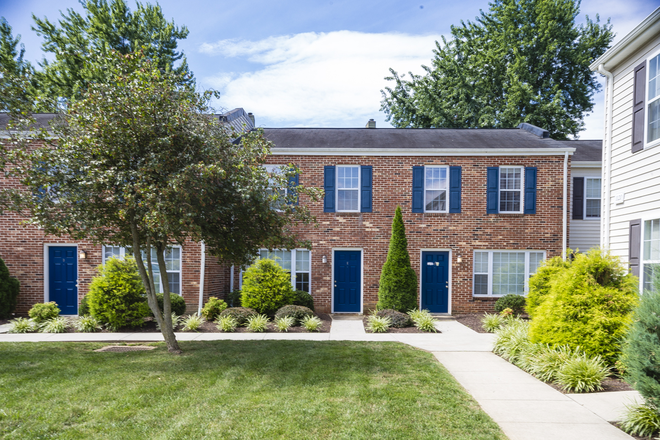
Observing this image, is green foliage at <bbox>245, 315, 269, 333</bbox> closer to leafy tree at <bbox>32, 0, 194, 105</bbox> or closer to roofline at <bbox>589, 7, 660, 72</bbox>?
roofline at <bbox>589, 7, 660, 72</bbox>

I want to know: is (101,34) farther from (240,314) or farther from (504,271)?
(504,271)

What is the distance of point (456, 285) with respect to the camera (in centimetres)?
1270

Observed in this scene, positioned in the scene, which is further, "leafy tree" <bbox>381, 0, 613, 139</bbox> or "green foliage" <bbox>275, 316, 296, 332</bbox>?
"leafy tree" <bbox>381, 0, 613, 139</bbox>

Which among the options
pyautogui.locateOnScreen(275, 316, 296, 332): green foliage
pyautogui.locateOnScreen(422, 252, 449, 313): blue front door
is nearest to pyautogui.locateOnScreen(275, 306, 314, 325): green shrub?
pyautogui.locateOnScreen(275, 316, 296, 332): green foliage

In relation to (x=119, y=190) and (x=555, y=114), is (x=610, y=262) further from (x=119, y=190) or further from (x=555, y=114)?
(x=555, y=114)

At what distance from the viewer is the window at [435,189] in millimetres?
12852

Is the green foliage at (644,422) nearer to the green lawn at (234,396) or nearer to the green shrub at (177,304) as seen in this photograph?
the green lawn at (234,396)

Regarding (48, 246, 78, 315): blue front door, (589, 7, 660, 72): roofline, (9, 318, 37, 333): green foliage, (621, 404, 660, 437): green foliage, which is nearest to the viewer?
(621, 404, 660, 437): green foliage

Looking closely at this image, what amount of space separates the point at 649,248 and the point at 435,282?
250 inches

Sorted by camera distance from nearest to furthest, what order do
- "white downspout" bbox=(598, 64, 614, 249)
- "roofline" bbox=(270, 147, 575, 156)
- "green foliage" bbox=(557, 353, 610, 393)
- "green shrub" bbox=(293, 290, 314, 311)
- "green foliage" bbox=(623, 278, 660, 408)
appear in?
"green foliage" bbox=(623, 278, 660, 408) → "green foliage" bbox=(557, 353, 610, 393) → "white downspout" bbox=(598, 64, 614, 249) → "green shrub" bbox=(293, 290, 314, 311) → "roofline" bbox=(270, 147, 575, 156)

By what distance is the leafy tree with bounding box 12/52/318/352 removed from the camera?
5.95 meters

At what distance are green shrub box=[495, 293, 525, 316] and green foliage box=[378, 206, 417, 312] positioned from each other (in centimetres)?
254

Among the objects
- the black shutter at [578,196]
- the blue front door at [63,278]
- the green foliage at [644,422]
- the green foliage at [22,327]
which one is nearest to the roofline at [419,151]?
the black shutter at [578,196]

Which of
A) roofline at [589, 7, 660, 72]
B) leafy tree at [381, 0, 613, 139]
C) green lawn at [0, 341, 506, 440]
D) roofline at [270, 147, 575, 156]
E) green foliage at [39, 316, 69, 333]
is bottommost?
green foliage at [39, 316, 69, 333]
